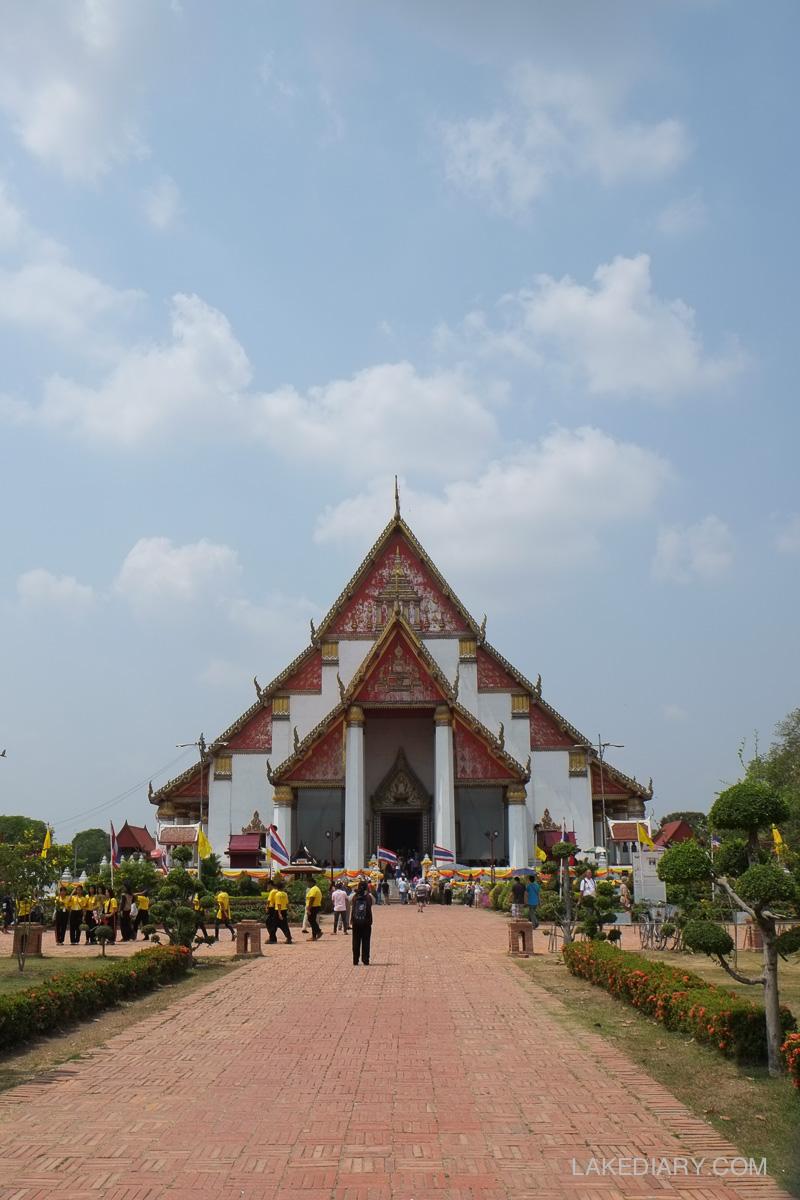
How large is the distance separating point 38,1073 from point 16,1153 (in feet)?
8.76

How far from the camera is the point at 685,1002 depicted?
398 inches

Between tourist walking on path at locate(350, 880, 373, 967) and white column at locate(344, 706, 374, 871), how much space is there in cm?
1805

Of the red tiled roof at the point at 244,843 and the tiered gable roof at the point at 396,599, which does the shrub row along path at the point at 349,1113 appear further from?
the tiered gable roof at the point at 396,599

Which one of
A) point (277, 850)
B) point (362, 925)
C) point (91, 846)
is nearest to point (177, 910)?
point (362, 925)

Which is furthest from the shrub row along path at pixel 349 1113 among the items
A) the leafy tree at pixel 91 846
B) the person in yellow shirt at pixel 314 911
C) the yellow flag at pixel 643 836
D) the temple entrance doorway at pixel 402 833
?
the leafy tree at pixel 91 846

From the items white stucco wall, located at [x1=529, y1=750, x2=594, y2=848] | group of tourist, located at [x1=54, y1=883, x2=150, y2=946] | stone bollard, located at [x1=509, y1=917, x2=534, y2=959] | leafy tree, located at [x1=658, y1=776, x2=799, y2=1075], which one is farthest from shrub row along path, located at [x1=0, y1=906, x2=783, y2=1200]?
white stucco wall, located at [x1=529, y1=750, x2=594, y2=848]

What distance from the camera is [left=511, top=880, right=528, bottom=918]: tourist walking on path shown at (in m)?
24.5

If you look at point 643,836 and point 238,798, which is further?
point 238,798

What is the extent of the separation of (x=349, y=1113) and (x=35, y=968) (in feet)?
35.9

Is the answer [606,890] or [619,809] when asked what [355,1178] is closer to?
[606,890]

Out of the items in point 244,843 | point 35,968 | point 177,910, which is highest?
point 244,843

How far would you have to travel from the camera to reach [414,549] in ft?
134

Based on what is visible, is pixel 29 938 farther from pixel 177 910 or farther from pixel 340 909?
pixel 340 909

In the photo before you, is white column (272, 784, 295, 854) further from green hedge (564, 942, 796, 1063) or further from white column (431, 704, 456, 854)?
green hedge (564, 942, 796, 1063)
